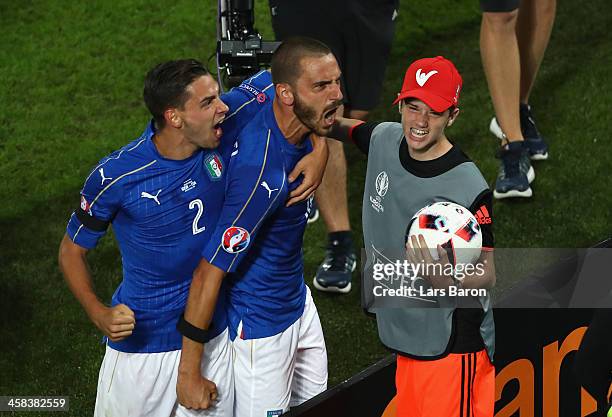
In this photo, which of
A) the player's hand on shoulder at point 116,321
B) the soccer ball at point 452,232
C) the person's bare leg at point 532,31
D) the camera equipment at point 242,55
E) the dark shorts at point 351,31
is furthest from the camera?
the person's bare leg at point 532,31

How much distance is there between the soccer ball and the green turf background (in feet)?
6.79

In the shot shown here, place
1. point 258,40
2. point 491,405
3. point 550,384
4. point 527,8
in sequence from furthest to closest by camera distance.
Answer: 1. point 527,8
2. point 550,384
3. point 258,40
4. point 491,405

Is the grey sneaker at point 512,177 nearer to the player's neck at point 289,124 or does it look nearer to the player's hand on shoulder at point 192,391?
the player's neck at point 289,124

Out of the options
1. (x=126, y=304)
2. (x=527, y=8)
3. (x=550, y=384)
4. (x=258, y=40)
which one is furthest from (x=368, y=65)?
(x=126, y=304)

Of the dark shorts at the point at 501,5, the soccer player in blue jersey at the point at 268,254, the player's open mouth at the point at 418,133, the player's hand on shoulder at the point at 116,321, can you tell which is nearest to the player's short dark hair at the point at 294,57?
the soccer player in blue jersey at the point at 268,254

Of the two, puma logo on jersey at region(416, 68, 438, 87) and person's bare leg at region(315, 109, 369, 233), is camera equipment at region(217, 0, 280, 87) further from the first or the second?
person's bare leg at region(315, 109, 369, 233)

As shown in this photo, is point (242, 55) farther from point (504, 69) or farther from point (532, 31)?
A: point (532, 31)

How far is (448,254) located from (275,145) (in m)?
0.87

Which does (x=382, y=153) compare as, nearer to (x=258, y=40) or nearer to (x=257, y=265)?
(x=257, y=265)

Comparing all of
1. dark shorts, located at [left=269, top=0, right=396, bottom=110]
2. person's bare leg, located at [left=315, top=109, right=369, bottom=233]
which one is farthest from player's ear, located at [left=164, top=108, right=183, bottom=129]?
dark shorts, located at [left=269, top=0, right=396, bottom=110]

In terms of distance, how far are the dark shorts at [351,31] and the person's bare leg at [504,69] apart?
1.88 feet

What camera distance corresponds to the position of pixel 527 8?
7023mm

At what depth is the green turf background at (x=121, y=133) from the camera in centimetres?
590

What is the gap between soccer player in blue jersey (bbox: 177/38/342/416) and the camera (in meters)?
4.09
